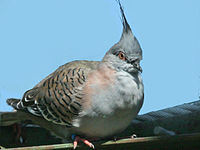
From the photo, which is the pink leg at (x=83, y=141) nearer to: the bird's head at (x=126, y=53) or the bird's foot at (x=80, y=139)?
the bird's foot at (x=80, y=139)

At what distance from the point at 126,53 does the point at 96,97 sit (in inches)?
16.7

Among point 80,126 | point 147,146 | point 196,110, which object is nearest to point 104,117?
point 80,126

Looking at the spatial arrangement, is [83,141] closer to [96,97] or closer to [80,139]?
[80,139]

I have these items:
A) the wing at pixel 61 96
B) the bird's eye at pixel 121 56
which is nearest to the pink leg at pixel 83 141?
the wing at pixel 61 96

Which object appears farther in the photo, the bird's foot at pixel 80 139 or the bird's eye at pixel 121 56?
the bird's eye at pixel 121 56

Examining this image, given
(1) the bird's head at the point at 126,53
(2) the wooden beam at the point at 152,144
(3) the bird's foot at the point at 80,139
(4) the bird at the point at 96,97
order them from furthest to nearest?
(1) the bird's head at the point at 126,53, (4) the bird at the point at 96,97, (3) the bird's foot at the point at 80,139, (2) the wooden beam at the point at 152,144

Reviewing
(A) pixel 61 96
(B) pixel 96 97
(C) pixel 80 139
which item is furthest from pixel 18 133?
(B) pixel 96 97

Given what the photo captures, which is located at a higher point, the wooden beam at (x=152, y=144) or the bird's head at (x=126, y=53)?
the bird's head at (x=126, y=53)

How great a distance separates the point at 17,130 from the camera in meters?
3.24

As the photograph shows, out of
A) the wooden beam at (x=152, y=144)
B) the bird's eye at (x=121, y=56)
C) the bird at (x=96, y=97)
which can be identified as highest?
the bird's eye at (x=121, y=56)

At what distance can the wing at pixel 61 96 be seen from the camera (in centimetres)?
290

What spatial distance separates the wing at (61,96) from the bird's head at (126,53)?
8.0 inches

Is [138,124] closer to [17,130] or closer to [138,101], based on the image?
[138,101]

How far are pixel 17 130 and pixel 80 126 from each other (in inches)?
25.8
